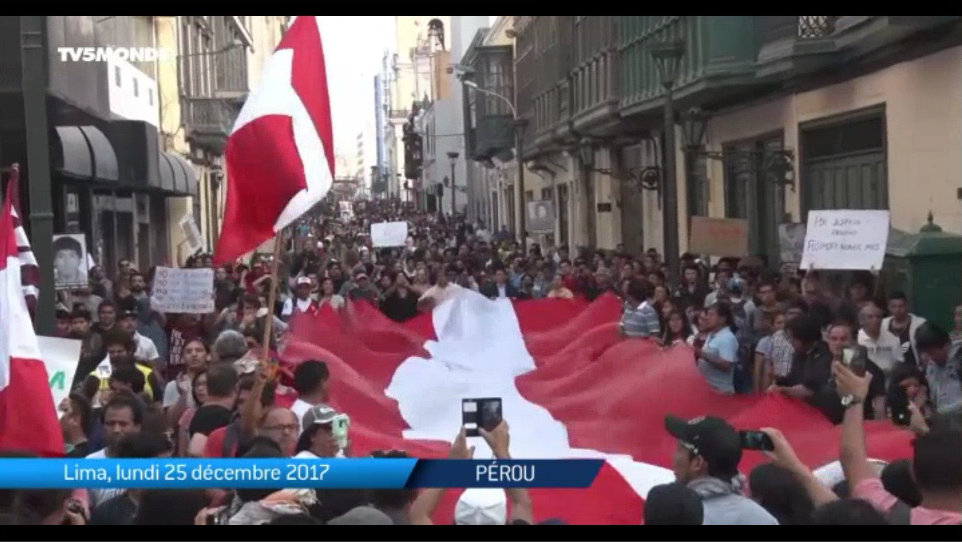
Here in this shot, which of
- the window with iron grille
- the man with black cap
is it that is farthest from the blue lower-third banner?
the window with iron grille

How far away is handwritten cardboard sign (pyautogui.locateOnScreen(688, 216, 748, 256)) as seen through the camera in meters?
16.2

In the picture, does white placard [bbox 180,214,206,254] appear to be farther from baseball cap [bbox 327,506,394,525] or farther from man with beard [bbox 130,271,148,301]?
baseball cap [bbox 327,506,394,525]

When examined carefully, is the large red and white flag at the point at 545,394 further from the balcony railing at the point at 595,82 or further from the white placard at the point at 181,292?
the balcony railing at the point at 595,82

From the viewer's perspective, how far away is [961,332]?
10281 mm

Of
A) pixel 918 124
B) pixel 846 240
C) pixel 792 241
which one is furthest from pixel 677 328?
pixel 918 124

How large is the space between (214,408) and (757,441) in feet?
9.84

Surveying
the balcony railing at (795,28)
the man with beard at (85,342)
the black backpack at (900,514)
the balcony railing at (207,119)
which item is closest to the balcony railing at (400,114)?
the balcony railing at (795,28)

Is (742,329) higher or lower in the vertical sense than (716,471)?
lower

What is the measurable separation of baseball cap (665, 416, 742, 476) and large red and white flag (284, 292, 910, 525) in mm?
471

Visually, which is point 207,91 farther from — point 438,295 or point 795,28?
point 795,28

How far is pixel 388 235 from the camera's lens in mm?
23266

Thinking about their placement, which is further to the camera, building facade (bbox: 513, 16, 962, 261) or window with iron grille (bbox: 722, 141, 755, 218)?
window with iron grille (bbox: 722, 141, 755, 218)

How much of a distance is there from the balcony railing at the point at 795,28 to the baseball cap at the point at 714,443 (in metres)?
11.2
